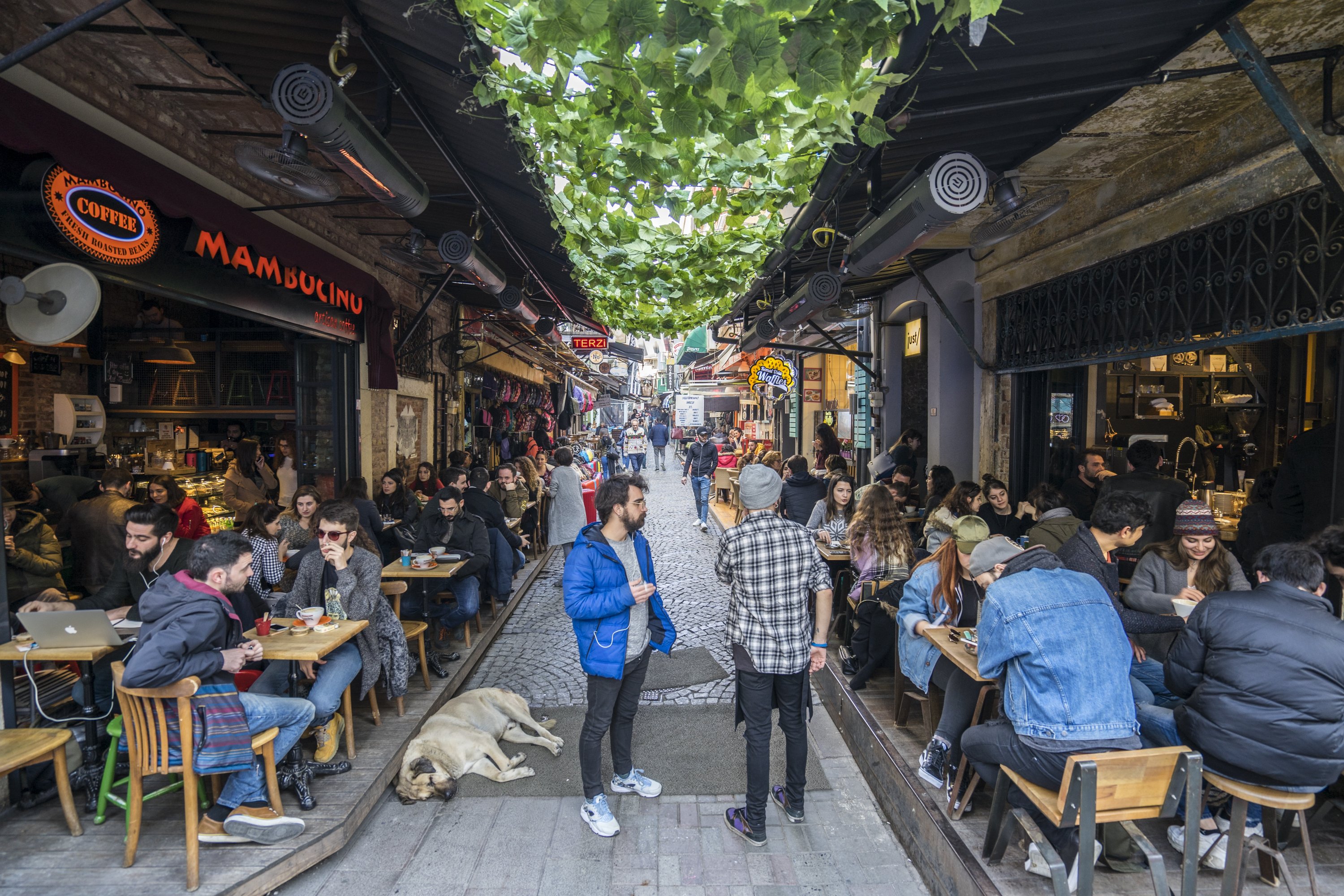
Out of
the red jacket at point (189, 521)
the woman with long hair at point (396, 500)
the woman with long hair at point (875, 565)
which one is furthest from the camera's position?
the woman with long hair at point (396, 500)

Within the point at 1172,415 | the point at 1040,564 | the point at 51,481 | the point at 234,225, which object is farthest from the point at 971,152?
the point at 51,481

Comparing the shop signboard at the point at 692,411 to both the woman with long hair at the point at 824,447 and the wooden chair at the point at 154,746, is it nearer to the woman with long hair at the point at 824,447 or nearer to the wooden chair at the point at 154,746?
the woman with long hair at the point at 824,447

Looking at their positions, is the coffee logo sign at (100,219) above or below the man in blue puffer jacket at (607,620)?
above

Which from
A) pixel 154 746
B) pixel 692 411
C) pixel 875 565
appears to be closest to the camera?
pixel 154 746

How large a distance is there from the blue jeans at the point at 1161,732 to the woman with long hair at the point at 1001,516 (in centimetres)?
312

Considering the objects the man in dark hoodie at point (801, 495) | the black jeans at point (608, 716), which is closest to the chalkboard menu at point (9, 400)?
the black jeans at point (608, 716)

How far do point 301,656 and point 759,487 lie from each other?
2.65 m

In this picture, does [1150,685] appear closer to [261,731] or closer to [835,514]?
[835,514]

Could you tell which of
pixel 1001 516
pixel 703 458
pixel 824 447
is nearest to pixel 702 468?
pixel 703 458

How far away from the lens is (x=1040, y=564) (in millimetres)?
3133

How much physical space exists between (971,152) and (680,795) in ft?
15.7

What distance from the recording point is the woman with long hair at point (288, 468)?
336 inches

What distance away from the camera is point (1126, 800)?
2.70m

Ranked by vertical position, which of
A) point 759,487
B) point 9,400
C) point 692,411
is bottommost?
point 759,487
